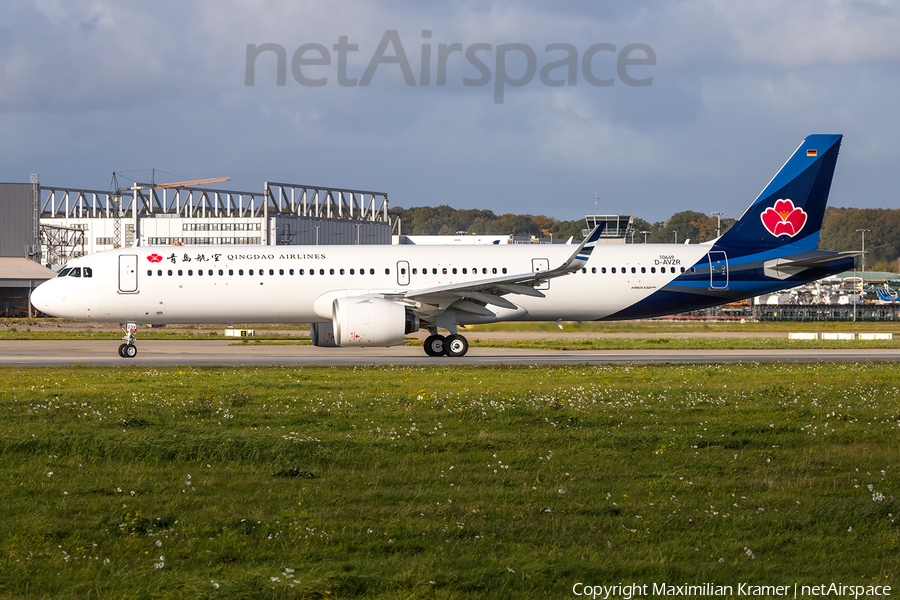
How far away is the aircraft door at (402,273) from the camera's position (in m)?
28.2

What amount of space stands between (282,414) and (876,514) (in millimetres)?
8232

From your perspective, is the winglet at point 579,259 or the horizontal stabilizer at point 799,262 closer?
the winglet at point 579,259

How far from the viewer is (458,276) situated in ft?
93.5

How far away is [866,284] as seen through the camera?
124 m

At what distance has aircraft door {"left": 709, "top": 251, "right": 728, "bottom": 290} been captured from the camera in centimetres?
2866

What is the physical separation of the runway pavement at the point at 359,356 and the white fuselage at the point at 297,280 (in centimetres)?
144

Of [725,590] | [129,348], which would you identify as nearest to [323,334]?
[129,348]

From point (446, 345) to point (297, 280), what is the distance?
5.27 meters

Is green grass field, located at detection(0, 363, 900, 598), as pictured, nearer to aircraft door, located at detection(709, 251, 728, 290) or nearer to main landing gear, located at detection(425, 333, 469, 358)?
main landing gear, located at detection(425, 333, 469, 358)

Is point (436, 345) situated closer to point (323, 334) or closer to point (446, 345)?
point (446, 345)

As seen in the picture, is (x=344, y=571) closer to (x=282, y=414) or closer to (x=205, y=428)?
(x=205, y=428)

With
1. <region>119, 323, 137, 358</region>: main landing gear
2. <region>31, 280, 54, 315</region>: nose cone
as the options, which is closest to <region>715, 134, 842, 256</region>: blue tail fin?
<region>119, 323, 137, 358</region>: main landing gear


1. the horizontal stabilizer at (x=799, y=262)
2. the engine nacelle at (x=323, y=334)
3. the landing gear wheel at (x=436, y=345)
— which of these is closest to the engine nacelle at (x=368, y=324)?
the landing gear wheel at (x=436, y=345)

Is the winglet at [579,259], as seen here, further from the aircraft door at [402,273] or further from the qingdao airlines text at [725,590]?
the qingdao airlines text at [725,590]
